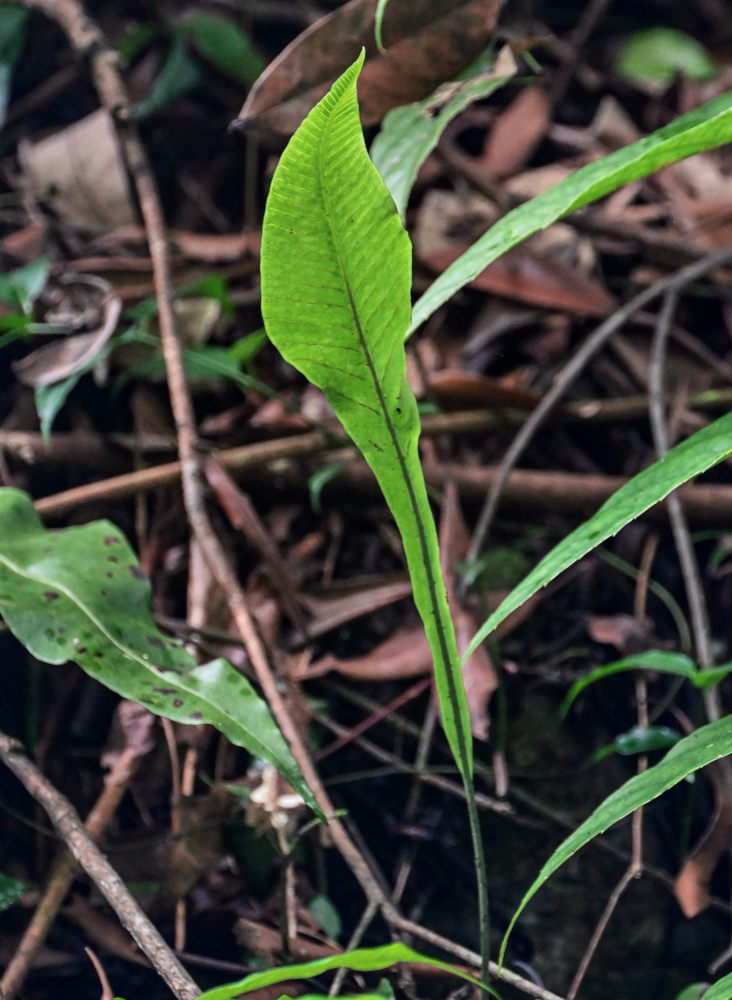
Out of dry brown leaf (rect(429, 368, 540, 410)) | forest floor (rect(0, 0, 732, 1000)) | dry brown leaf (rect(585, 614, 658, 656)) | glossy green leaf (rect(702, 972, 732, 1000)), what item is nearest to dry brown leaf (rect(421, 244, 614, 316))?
forest floor (rect(0, 0, 732, 1000))

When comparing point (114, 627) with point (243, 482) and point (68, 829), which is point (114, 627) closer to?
point (68, 829)

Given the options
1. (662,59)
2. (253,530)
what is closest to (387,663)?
(253,530)

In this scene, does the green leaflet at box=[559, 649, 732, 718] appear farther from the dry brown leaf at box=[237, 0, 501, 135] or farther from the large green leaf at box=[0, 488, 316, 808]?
the dry brown leaf at box=[237, 0, 501, 135]

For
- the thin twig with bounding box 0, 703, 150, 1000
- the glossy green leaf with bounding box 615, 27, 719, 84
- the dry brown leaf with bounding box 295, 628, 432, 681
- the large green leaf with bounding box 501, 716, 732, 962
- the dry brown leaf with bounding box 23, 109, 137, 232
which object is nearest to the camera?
the large green leaf with bounding box 501, 716, 732, 962

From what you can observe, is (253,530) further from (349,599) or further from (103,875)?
(103,875)

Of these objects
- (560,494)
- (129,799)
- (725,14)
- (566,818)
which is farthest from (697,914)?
(725,14)

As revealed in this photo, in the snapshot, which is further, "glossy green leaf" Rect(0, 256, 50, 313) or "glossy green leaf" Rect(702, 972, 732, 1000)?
"glossy green leaf" Rect(0, 256, 50, 313)

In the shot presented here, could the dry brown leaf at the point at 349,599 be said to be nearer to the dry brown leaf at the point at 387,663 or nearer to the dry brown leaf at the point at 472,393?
the dry brown leaf at the point at 387,663
